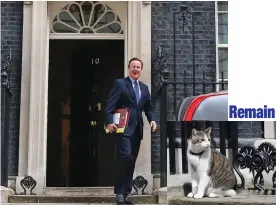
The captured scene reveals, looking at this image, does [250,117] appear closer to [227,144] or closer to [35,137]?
[227,144]

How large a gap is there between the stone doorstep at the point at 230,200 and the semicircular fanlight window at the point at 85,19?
10.9 ft

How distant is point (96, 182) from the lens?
9117 millimetres

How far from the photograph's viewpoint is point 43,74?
7.91 m

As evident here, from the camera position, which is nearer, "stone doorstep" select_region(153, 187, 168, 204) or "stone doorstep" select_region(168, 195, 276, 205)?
"stone doorstep" select_region(168, 195, 276, 205)

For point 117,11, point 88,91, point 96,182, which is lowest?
point 96,182

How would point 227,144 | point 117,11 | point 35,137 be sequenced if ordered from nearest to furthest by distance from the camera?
point 227,144, point 35,137, point 117,11

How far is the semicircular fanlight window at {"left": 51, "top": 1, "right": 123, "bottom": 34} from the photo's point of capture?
8.51 meters

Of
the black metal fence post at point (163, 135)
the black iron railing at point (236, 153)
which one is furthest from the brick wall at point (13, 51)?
the black iron railing at point (236, 153)

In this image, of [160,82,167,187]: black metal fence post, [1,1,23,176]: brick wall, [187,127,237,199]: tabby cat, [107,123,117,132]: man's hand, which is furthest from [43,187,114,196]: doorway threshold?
[107,123,117,132]: man's hand

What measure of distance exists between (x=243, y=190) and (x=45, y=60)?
11.3 feet

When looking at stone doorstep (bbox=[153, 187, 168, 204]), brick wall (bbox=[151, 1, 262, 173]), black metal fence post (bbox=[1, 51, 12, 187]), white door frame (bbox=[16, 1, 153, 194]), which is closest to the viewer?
stone doorstep (bbox=[153, 187, 168, 204])

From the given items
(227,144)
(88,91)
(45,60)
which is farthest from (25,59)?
(227,144)

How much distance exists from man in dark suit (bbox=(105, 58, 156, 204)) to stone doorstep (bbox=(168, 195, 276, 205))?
0.60 meters

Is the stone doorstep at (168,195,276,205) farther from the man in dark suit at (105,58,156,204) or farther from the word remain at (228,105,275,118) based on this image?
the word remain at (228,105,275,118)
